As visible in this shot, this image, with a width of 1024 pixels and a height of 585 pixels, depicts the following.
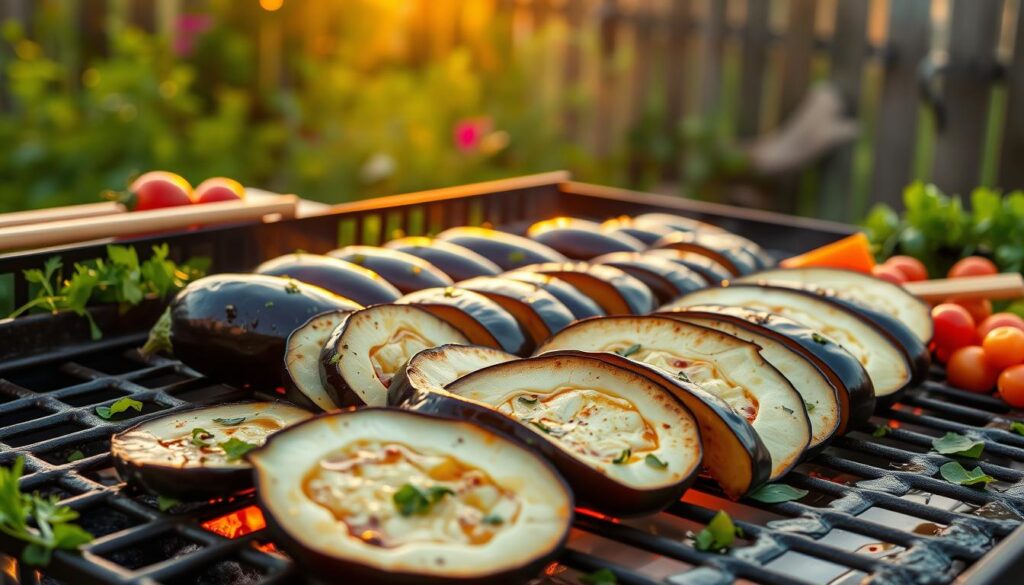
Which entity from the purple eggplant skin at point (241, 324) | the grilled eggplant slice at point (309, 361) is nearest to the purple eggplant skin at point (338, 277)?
the purple eggplant skin at point (241, 324)

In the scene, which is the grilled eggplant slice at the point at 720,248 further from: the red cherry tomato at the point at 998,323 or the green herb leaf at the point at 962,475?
the green herb leaf at the point at 962,475

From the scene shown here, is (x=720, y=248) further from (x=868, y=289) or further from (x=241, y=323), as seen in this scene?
(x=241, y=323)

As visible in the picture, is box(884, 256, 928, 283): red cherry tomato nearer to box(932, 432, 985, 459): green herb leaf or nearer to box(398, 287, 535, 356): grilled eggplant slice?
box(932, 432, 985, 459): green herb leaf

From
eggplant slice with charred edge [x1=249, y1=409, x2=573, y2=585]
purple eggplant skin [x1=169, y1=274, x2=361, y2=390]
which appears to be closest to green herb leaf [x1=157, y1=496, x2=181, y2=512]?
eggplant slice with charred edge [x1=249, y1=409, x2=573, y2=585]

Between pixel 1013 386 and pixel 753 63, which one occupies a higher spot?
pixel 753 63

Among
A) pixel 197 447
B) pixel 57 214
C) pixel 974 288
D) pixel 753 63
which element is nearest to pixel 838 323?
pixel 974 288

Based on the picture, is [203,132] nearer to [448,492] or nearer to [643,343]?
[643,343]

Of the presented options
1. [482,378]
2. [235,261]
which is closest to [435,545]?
[482,378]
